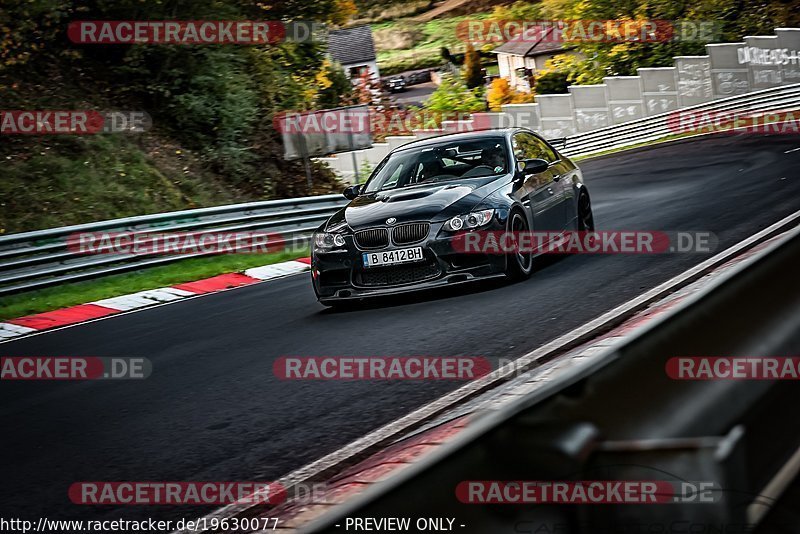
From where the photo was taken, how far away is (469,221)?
9070 millimetres

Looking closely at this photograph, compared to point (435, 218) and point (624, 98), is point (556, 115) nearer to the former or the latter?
point (624, 98)

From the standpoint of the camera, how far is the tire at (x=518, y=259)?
9.37 metres

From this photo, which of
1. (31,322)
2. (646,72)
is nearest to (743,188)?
(31,322)

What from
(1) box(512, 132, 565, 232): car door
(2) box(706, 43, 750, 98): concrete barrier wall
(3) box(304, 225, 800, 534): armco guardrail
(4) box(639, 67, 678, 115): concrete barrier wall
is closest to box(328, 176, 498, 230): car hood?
(1) box(512, 132, 565, 232): car door

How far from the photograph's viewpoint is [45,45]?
23.1m

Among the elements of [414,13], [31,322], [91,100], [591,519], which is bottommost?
[31,322]

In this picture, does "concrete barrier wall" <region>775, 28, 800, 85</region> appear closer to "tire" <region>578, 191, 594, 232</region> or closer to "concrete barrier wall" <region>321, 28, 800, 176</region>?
"concrete barrier wall" <region>321, 28, 800, 176</region>

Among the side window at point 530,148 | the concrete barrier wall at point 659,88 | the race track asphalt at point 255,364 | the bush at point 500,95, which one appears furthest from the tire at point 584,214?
the bush at point 500,95

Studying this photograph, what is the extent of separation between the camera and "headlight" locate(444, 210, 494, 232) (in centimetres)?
902

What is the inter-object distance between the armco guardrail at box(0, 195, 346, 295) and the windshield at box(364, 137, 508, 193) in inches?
217

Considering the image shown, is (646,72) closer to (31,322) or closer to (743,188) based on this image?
(743,188)

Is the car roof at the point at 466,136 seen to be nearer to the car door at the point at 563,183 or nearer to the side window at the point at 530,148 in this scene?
the side window at the point at 530,148

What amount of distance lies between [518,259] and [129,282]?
7.09 meters

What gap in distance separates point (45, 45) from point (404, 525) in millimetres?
23129
